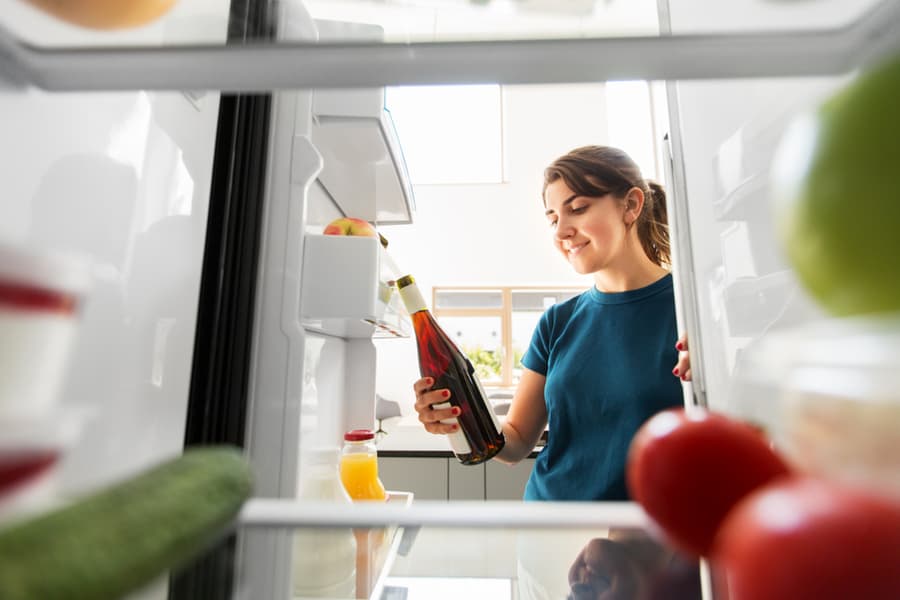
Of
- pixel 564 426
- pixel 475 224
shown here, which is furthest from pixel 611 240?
pixel 475 224

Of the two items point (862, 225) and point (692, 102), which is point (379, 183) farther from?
point (862, 225)

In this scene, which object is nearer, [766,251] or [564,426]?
[766,251]

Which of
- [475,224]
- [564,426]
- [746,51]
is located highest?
[475,224]

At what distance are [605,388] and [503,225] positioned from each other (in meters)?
4.35

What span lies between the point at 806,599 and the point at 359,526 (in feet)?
0.68

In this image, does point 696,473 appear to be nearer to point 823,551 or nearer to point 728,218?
point 823,551

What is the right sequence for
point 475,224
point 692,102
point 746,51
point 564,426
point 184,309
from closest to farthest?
point 746,51 < point 184,309 < point 692,102 < point 564,426 < point 475,224

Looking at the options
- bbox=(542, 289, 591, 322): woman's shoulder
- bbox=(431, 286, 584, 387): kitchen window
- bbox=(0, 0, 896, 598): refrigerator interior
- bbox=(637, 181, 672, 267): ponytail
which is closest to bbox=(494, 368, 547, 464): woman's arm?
bbox=(542, 289, 591, 322): woman's shoulder

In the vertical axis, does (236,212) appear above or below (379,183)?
below

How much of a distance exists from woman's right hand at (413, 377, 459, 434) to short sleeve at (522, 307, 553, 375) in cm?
36

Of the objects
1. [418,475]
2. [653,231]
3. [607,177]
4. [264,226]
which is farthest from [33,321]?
[418,475]

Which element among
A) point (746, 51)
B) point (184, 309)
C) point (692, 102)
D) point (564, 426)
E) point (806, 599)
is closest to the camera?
point (806, 599)

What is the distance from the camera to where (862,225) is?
147 mm

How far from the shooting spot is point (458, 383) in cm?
86
